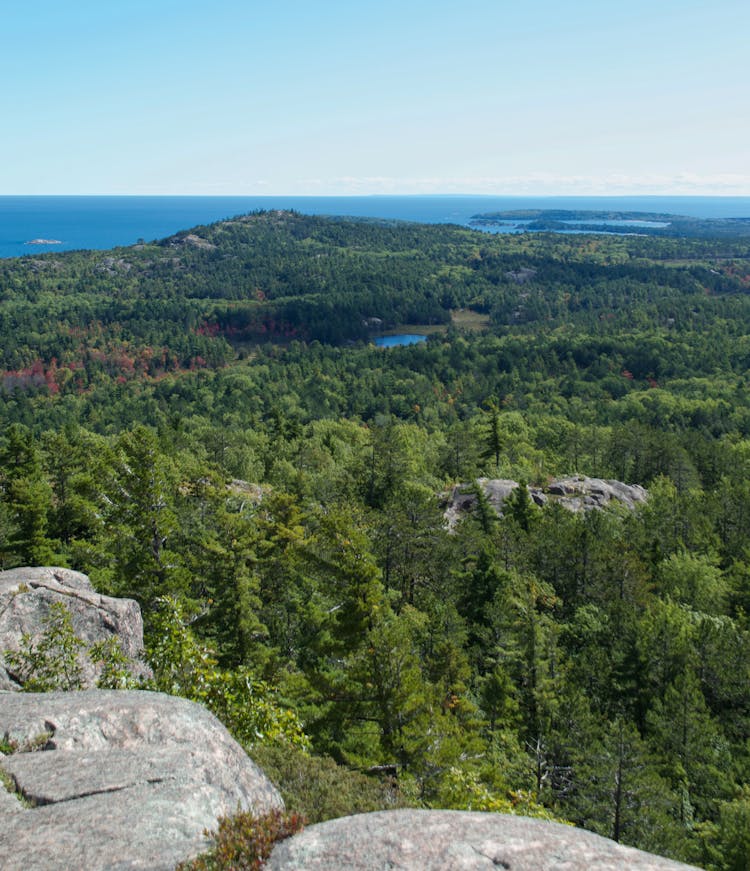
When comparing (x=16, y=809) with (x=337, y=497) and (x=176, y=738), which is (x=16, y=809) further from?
(x=337, y=497)

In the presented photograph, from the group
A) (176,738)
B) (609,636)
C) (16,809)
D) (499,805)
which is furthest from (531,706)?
(16,809)

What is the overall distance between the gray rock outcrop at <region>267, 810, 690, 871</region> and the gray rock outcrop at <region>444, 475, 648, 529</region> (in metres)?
49.4

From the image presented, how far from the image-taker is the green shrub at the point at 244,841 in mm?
7469

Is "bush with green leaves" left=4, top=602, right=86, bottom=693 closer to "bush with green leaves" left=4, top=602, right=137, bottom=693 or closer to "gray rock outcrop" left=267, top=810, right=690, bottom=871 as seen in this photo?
"bush with green leaves" left=4, top=602, right=137, bottom=693

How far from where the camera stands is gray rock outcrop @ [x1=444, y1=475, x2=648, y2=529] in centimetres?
6091

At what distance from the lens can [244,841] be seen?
7727 mm

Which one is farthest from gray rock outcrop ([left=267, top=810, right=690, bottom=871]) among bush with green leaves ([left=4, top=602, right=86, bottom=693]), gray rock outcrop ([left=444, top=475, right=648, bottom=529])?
gray rock outcrop ([left=444, top=475, right=648, bottom=529])

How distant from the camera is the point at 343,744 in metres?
22.9

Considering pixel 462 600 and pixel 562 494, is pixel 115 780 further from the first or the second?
pixel 562 494

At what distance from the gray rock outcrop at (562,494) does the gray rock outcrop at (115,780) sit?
47625 mm

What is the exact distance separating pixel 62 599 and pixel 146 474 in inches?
378

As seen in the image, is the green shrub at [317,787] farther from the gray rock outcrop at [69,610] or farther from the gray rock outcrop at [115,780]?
the gray rock outcrop at [69,610]

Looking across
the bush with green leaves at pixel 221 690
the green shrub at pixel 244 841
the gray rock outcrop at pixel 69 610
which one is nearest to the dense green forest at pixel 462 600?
the bush with green leaves at pixel 221 690

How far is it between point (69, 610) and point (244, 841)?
13.3 metres
